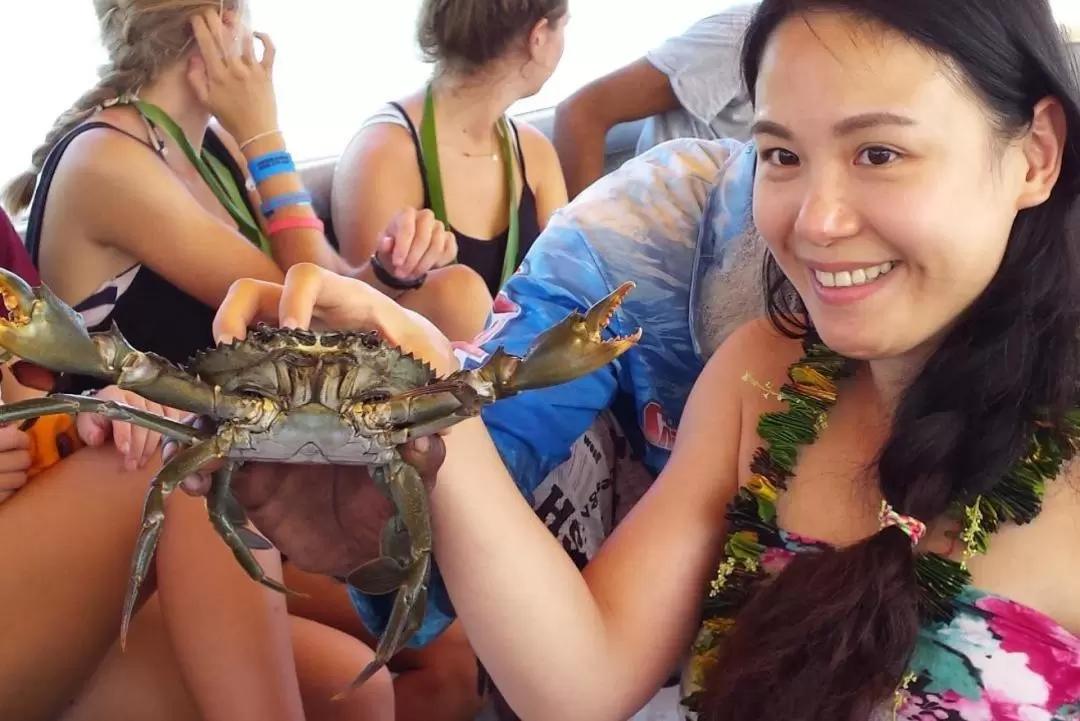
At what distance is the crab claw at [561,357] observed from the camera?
2.35ft

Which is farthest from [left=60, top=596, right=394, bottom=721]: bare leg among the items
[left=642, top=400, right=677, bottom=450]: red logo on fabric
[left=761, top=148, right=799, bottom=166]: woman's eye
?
[left=761, top=148, right=799, bottom=166]: woman's eye

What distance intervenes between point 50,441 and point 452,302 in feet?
1.95

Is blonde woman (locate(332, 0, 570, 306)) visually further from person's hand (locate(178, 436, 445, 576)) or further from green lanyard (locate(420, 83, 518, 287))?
person's hand (locate(178, 436, 445, 576))

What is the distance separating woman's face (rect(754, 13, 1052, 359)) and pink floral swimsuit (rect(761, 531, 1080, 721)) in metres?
0.23

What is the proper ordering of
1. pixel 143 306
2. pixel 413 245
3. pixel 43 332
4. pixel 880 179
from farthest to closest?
pixel 143 306 < pixel 413 245 < pixel 880 179 < pixel 43 332

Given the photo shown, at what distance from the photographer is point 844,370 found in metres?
1.02

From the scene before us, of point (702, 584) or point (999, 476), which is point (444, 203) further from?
point (999, 476)

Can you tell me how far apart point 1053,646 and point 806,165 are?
43 centimetres

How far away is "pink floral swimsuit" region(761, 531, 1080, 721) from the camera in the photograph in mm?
803

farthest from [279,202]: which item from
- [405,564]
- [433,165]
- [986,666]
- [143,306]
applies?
[986,666]

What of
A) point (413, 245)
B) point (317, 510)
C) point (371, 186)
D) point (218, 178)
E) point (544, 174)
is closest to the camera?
point (317, 510)

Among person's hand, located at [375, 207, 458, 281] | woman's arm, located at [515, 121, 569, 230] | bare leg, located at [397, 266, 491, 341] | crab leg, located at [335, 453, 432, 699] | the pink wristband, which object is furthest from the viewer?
woman's arm, located at [515, 121, 569, 230]

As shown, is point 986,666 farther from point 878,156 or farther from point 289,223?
point 289,223

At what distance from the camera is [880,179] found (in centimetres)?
80
